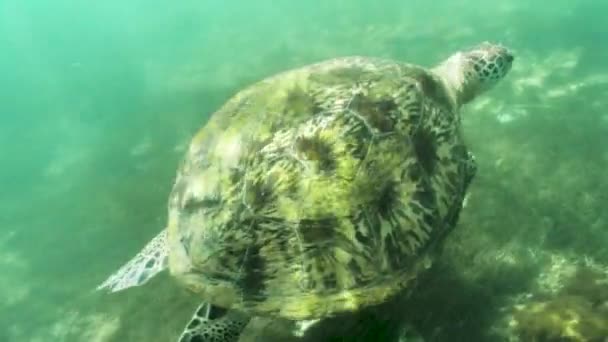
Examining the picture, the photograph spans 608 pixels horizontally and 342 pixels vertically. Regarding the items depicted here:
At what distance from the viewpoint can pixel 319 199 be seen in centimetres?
312

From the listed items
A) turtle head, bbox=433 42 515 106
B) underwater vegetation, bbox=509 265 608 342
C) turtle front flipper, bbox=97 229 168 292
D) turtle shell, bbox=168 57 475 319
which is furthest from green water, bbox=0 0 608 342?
turtle head, bbox=433 42 515 106

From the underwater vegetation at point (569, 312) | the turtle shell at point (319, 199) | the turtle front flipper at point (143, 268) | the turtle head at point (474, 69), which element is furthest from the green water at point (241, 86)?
the turtle head at point (474, 69)

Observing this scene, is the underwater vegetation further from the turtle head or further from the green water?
the turtle head

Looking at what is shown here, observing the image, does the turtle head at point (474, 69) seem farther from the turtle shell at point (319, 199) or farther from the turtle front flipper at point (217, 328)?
the turtle front flipper at point (217, 328)

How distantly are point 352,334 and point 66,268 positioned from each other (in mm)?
5150

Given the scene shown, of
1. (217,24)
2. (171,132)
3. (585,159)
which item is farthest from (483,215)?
(217,24)

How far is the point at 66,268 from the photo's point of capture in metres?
6.89

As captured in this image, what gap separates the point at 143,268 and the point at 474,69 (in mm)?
4010

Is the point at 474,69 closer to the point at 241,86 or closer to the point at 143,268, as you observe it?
the point at 143,268

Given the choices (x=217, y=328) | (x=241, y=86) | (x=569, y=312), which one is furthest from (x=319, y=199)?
(x=241, y=86)

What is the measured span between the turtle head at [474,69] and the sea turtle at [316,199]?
123 centimetres

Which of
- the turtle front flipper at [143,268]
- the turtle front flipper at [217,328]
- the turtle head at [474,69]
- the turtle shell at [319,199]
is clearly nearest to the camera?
the turtle shell at [319,199]

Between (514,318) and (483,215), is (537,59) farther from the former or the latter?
(514,318)

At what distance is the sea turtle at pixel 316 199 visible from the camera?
309 centimetres
